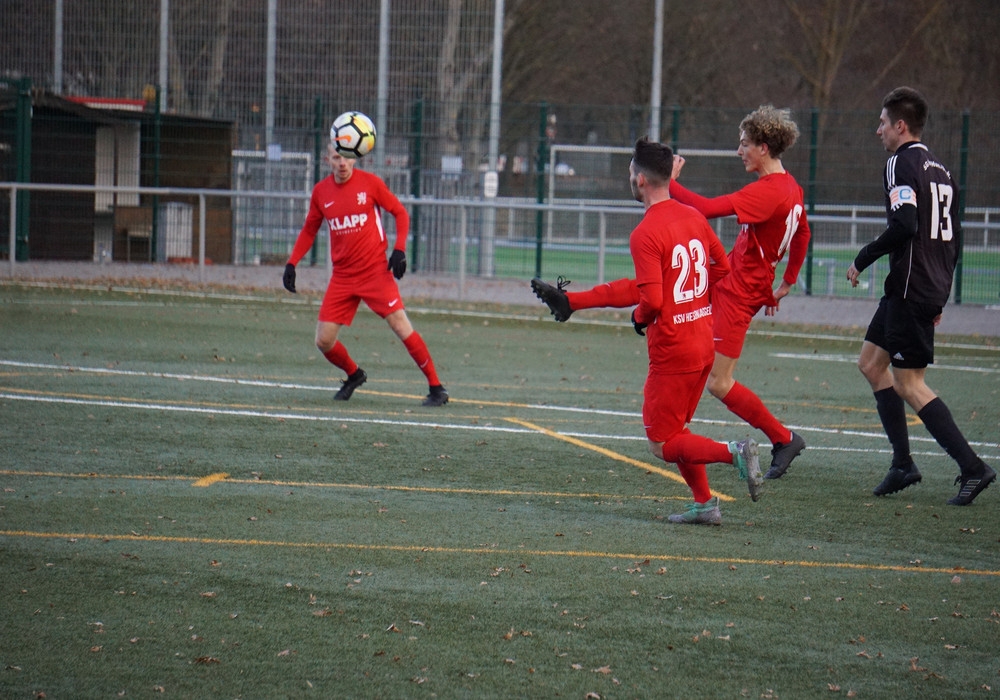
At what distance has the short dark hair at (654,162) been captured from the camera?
572 centimetres

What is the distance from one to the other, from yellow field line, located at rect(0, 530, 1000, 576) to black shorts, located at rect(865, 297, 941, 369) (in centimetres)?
151

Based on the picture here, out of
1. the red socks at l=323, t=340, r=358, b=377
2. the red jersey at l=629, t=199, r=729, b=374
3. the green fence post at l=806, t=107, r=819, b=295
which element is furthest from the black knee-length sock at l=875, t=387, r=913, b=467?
the green fence post at l=806, t=107, r=819, b=295

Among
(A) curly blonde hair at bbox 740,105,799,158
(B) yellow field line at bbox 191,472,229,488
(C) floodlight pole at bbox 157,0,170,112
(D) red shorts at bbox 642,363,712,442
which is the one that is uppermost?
(C) floodlight pole at bbox 157,0,170,112

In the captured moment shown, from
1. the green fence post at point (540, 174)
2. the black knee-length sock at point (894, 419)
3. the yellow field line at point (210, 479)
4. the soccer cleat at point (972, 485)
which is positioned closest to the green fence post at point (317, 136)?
the green fence post at point (540, 174)

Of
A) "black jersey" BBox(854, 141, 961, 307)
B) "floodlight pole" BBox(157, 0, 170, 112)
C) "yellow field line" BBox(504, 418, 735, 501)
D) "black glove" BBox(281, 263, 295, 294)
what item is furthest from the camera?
"floodlight pole" BBox(157, 0, 170, 112)

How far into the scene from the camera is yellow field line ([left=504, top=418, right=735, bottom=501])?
7330mm

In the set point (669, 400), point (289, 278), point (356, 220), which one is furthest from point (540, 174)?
point (669, 400)

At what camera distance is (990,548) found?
584 centimetres

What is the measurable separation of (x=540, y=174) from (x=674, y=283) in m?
16.4

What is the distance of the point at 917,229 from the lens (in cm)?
659

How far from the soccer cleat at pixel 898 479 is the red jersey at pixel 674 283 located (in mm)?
1588

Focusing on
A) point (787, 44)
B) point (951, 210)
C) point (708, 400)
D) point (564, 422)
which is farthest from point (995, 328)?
point (787, 44)

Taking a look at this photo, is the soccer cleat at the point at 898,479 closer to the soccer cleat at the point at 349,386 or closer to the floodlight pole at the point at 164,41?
the soccer cleat at the point at 349,386

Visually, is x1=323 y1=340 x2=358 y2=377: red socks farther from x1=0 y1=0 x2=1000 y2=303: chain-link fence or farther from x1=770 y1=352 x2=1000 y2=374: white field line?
x1=0 y1=0 x2=1000 y2=303: chain-link fence
